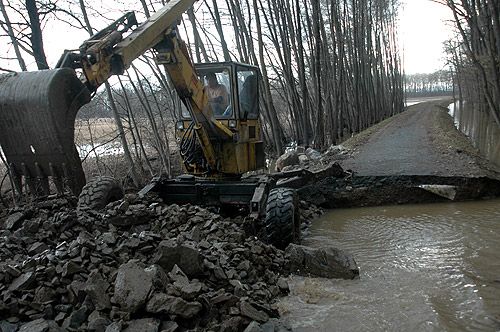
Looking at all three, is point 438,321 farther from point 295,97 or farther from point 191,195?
point 295,97

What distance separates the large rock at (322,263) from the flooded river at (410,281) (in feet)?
0.35

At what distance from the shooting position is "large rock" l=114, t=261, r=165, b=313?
11.1 feet

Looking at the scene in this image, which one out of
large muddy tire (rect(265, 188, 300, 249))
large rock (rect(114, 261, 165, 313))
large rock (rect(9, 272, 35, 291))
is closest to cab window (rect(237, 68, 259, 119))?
large muddy tire (rect(265, 188, 300, 249))

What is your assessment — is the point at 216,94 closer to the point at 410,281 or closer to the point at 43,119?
the point at 43,119

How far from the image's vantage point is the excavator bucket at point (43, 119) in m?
4.81

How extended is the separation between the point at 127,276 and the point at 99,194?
9.36ft

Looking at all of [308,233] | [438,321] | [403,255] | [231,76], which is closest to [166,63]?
[231,76]

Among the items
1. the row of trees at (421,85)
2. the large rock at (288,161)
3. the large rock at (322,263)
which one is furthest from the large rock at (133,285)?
the row of trees at (421,85)

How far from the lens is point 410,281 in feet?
15.7

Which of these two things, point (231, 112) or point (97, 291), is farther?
point (231, 112)

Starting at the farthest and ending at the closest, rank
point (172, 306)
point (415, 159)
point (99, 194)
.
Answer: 1. point (415, 159)
2. point (99, 194)
3. point (172, 306)

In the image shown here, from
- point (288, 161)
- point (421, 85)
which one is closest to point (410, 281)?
point (288, 161)

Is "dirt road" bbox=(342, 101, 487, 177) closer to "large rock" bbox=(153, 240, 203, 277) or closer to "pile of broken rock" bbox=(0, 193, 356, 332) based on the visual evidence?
"pile of broken rock" bbox=(0, 193, 356, 332)

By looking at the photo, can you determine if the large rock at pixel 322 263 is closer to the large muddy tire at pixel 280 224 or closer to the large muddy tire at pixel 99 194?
the large muddy tire at pixel 280 224
